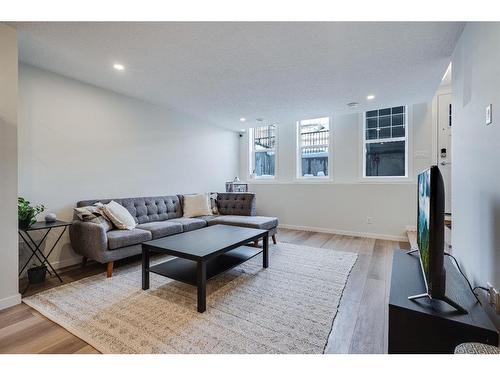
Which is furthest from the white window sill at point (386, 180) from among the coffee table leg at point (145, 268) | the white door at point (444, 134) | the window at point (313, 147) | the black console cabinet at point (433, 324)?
the coffee table leg at point (145, 268)

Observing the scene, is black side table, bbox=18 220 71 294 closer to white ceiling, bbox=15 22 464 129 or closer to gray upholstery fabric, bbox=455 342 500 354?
white ceiling, bbox=15 22 464 129

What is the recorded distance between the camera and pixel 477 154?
5.34 ft

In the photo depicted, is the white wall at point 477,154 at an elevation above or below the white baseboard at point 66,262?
Answer: above

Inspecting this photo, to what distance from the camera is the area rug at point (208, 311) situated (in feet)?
5.14

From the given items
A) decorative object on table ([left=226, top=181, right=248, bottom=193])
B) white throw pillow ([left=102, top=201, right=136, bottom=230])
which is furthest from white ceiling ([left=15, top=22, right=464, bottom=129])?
decorative object on table ([left=226, top=181, right=248, bottom=193])

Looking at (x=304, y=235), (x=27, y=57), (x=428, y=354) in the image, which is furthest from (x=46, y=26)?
(x=304, y=235)

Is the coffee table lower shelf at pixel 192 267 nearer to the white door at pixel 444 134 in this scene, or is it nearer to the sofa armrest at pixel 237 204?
the sofa armrest at pixel 237 204

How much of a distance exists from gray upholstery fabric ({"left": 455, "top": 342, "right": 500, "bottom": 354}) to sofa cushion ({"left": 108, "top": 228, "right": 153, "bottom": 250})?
9.28 ft

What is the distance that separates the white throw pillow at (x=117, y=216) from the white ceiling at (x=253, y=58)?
5.23 feet

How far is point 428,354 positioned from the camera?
1164 mm

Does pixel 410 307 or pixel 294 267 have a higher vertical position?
pixel 410 307

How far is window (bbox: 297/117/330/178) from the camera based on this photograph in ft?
16.5
